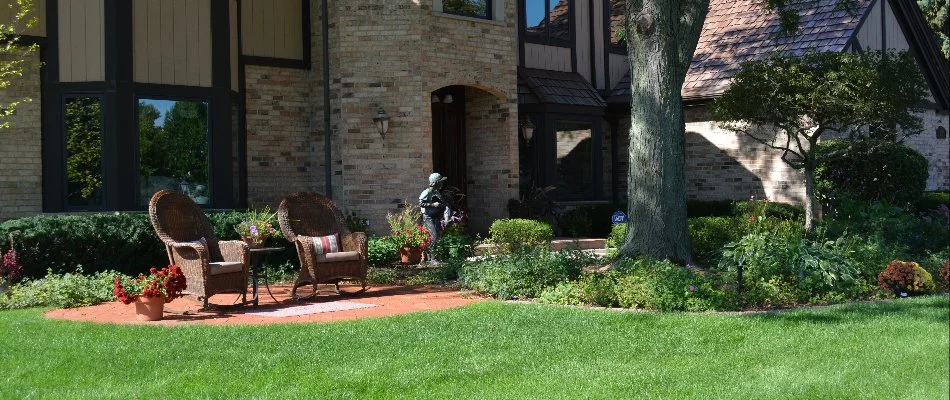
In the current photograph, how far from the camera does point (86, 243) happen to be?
11086mm

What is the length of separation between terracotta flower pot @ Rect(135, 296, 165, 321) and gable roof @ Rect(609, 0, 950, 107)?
11.7 metres

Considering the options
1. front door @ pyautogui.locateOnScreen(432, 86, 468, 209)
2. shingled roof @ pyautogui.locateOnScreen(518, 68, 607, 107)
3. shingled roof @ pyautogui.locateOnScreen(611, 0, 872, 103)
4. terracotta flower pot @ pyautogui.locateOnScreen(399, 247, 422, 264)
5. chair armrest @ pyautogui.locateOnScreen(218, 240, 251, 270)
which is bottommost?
terracotta flower pot @ pyautogui.locateOnScreen(399, 247, 422, 264)

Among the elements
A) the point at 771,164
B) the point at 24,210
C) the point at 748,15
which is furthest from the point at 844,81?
the point at 24,210

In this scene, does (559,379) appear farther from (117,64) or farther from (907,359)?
(117,64)

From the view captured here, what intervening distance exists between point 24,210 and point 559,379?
32.6 feet

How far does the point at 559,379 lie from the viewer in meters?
5.97

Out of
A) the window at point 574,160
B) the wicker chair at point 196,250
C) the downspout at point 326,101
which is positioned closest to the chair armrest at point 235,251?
the wicker chair at point 196,250

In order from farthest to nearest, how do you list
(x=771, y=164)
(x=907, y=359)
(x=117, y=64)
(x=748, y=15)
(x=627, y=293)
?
(x=748, y=15)
(x=771, y=164)
(x=117, y=64)
(x=627, y=293)
(x=907, y=359)

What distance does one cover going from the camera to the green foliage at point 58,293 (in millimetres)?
9742

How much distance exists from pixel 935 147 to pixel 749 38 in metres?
5.96

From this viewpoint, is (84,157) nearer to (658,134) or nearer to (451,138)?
(451,138)

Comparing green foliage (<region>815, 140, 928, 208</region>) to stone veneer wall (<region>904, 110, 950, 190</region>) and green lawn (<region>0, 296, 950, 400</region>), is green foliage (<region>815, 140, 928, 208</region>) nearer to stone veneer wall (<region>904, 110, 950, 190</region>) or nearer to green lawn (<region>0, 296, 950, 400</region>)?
stone veneer wall (<region>904, 110, 950, 190</region>)

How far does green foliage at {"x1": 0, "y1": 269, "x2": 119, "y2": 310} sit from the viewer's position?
384 inches

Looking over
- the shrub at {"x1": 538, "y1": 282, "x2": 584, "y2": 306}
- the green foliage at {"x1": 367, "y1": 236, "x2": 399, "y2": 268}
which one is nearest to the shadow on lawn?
the shrub at {"x1": 538, "y1": 282, "x2": 584, "y2": 306}
